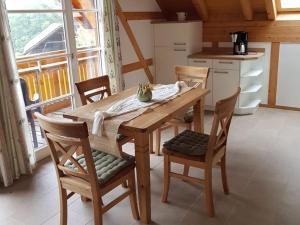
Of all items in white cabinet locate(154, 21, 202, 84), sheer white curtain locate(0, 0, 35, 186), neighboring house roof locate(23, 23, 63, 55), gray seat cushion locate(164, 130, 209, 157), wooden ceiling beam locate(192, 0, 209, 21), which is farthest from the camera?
white cabinet locate(154, 21, 202, 84)

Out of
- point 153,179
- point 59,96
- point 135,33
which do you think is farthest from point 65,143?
point 135,33

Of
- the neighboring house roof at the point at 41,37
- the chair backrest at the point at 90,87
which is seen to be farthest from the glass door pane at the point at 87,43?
the chair backrest at the point at 90,87

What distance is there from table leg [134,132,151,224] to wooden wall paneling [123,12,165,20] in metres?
2.77

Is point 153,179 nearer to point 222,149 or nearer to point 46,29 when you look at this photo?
point 222,149

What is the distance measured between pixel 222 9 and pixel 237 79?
1.17 meters

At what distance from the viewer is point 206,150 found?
7.26 ft

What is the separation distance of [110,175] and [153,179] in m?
0.92

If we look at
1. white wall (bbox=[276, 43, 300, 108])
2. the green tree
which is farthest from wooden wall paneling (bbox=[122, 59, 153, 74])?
white wall (bbox=[276, 43, 300, 108])

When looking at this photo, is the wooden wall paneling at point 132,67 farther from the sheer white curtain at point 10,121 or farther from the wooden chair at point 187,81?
the sheer white curtain at point 10,121

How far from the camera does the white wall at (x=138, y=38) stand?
4324mm

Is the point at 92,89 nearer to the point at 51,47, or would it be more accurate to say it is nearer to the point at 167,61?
the point at 51,47

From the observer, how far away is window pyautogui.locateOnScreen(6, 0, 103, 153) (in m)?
3.02

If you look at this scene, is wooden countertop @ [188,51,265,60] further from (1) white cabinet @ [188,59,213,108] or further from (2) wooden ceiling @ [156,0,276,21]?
(2) wooden ceiling @ [156,0,276,21]

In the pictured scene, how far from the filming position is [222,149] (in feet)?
7.84
